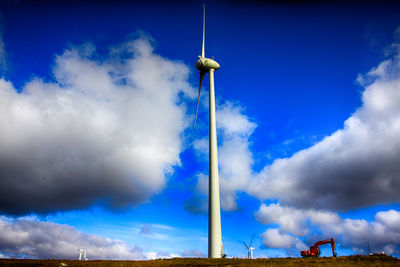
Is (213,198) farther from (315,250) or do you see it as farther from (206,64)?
(206,64)

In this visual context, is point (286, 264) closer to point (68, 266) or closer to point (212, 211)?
point (212, 211)

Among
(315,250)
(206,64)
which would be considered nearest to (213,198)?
(315,250)

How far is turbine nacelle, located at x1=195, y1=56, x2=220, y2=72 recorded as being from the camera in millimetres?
70875

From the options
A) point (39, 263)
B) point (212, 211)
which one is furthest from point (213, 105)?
point (39, 263)

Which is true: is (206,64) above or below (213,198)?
above

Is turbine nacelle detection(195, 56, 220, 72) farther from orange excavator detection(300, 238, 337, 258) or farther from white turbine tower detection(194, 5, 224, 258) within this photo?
orange excavator detection(300, 238, 337, 258)

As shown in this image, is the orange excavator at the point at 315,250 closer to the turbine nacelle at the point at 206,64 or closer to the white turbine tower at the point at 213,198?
the white turbine tower at the point at 213,198

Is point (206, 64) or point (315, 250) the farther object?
point (206, 64)

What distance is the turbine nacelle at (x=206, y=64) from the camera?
7088 centimetres

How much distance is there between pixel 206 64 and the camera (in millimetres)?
70812

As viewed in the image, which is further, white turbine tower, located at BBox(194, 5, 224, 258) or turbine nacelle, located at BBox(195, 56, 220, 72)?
turbine nacelle, located at BBox(195, 56, 220, 72)

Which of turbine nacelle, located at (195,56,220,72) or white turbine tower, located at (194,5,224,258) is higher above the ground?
turbine nacelle, located at (195,56,220,72)

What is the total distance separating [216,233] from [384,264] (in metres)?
24.6

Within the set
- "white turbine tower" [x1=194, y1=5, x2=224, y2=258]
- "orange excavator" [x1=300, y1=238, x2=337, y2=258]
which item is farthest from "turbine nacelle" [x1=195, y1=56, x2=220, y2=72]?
"orange excavator" [x1=300, y1=238, x2=337, y2=258]
